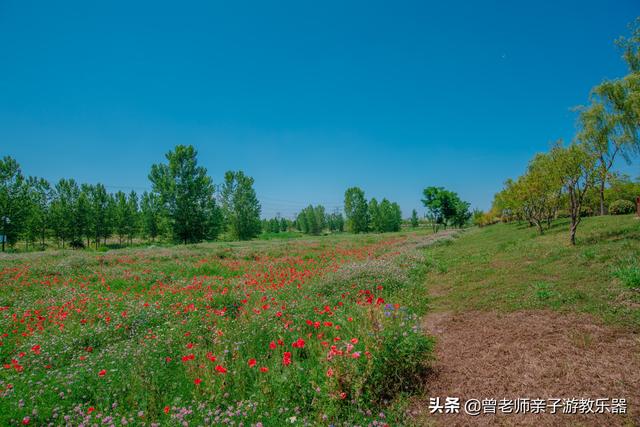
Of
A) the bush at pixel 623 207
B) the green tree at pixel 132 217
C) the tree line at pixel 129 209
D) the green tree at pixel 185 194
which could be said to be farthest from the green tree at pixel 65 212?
the bush at pixel 623 207

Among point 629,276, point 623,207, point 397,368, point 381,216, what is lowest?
point 397,368

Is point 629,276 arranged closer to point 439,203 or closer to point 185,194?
point 185,194

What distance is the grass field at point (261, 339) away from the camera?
359 centimetres

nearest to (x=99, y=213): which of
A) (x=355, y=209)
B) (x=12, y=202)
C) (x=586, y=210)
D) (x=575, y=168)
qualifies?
(x=12, y=202)

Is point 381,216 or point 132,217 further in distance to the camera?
point 381,216

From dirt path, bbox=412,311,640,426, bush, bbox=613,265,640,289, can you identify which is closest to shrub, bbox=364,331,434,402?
dirt path, bbox=412,311,640,426

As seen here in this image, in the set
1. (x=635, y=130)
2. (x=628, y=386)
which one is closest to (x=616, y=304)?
(x=628, y=386)

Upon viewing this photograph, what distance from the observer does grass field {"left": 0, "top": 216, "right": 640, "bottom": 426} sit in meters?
3.59

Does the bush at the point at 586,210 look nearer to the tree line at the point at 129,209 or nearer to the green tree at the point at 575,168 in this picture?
the green tree at the point at 575,168

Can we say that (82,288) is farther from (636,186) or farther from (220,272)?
(636,186)

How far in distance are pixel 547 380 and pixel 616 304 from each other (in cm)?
365

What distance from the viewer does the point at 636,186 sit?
33.7 meters

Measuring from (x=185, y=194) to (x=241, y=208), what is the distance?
15.2m

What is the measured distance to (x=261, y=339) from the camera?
→ 554cm
